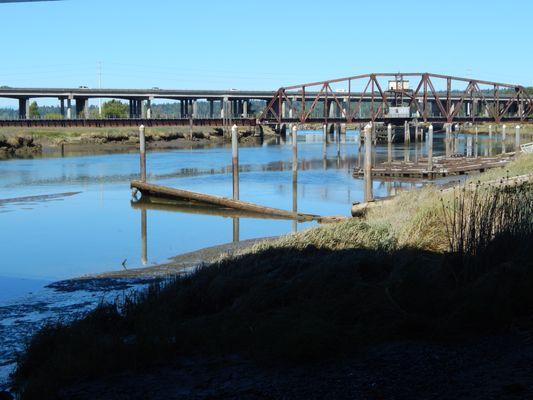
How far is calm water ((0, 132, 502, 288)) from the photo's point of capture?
22.6 meters

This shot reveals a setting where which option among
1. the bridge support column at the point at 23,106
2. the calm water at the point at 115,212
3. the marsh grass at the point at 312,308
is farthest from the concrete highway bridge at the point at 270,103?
the marsh grass at the point at 312,308

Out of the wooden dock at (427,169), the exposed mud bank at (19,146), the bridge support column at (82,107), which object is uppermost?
the bridge support column at (82,107)

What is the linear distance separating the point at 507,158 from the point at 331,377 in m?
53.0

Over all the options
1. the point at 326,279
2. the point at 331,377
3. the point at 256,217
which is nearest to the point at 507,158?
the point at 256,217

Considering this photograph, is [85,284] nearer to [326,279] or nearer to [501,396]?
[326,279]

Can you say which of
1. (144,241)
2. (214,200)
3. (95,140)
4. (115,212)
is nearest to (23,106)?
(95,140)

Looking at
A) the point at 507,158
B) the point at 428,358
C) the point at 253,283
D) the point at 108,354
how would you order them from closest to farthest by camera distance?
the point at 428,358
the point at 108,354
the point at 253,283
the point at 507,158

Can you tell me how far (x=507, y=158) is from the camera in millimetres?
57500

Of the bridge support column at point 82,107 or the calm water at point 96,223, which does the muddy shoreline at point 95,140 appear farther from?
the calm water at point 96,223

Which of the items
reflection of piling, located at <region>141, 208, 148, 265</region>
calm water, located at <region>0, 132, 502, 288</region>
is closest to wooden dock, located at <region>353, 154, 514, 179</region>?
calm water, located at <region>0, 132, 502, 288</region>

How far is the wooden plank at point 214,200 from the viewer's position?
29.9 m

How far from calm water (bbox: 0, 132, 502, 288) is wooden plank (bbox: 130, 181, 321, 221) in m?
0.74

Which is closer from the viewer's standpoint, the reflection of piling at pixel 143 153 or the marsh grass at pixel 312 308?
the marsh grass at pixel 312 308

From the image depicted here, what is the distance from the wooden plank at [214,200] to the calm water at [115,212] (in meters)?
0.74
